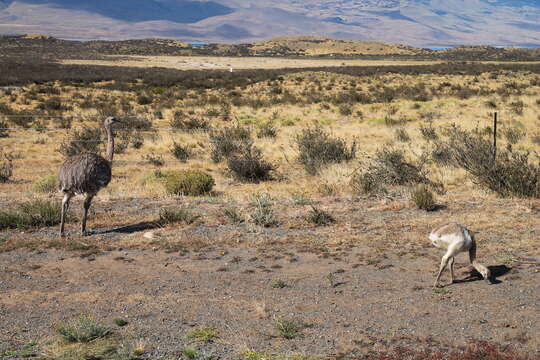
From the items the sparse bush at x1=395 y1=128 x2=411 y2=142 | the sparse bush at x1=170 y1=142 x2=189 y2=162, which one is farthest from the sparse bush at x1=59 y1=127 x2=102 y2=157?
the sparse bush at x1=395 y1=128 x2=411 y2=142

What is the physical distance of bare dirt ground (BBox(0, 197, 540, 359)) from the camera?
19.0 ft

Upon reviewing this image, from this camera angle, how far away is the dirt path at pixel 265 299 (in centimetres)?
575

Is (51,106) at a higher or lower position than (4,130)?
higher

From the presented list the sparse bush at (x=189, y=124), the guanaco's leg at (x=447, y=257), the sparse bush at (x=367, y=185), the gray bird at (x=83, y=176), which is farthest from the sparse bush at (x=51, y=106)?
the guanaco's leg at (x=447, y=257)

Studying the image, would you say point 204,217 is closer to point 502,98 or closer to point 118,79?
point 502,98

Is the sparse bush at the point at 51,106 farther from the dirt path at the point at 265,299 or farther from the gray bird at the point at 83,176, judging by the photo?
the dirt path at the point at 265,299

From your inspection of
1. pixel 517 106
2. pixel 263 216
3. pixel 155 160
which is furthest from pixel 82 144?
pixel 517 106

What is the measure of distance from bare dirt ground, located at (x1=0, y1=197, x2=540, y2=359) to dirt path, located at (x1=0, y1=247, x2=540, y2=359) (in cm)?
2

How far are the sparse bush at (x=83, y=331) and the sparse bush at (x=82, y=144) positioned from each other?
11850 millimetres

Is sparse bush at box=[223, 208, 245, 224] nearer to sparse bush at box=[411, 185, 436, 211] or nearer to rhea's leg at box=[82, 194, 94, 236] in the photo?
rhea's leg at box=[82, 194, 94, 236]

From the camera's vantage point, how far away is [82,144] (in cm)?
1998

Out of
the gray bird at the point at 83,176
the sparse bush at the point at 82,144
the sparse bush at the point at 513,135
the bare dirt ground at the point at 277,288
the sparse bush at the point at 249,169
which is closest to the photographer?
the bare dirt ground at the point at 277,288

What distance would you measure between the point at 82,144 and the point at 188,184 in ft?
27.3

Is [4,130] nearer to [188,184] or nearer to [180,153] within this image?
[180,153]
